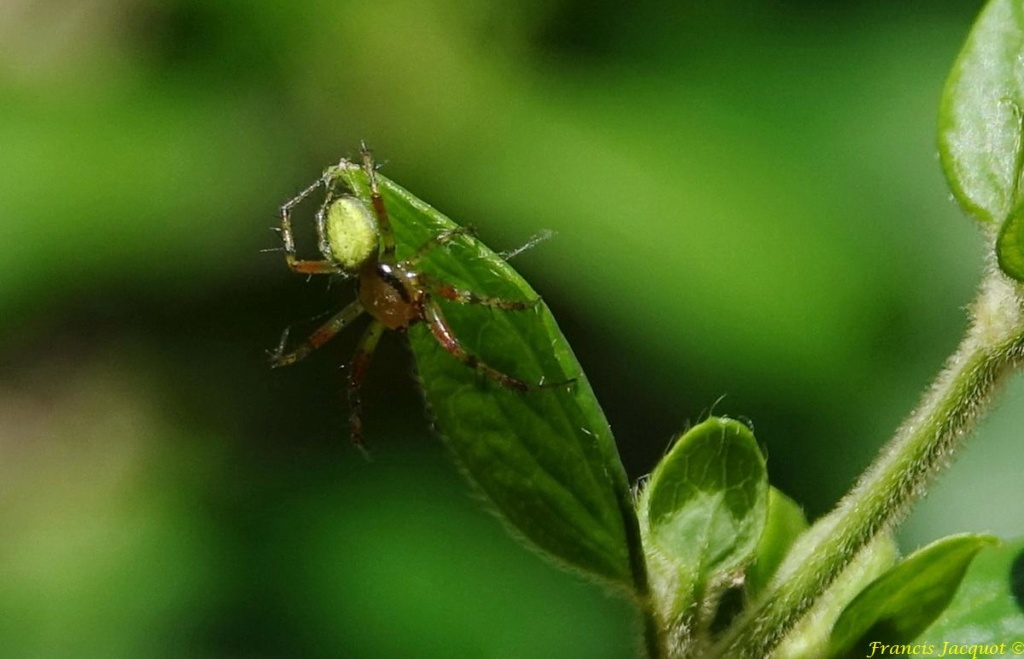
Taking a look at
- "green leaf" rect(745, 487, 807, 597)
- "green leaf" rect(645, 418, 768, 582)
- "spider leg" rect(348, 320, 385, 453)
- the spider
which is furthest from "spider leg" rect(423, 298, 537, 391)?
"spider leg" rect(348, 320, 385, 453)

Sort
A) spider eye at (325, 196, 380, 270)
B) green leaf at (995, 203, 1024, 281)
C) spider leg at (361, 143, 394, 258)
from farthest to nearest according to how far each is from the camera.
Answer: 1. spider eye at (325, 196, 380, 270)
2. spider leg at (361, 143, 394, 258)
3. green leaf at (995, 203, 1024, 281)

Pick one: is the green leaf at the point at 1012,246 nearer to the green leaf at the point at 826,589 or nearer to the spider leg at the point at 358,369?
the green leaf at the point at 826,589

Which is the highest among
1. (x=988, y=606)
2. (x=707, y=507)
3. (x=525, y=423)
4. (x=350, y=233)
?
(x=350, y=233)

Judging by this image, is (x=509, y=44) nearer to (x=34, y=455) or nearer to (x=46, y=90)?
(x=46, y=90)

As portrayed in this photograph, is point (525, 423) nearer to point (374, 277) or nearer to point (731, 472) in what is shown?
point (731, 472)

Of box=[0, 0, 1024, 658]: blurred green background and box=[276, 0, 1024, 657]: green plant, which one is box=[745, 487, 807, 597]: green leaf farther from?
box=[0, 0, 1024, 658]: blurred green background

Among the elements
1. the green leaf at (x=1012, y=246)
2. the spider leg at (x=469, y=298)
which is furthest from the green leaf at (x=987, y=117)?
the spider leg at (x=469, y=298)

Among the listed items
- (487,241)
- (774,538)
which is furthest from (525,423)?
(487,241)
